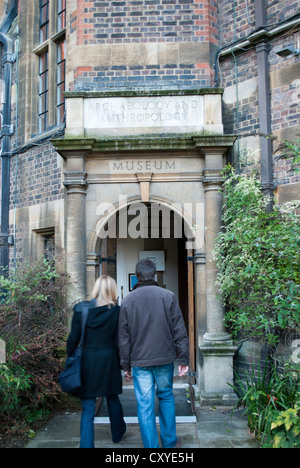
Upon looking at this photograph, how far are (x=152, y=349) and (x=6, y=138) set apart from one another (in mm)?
6360

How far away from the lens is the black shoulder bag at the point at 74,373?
12.1 feet

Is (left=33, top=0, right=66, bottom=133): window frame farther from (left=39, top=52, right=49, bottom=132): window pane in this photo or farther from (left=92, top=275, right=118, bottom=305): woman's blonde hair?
(left=92, top=275, right=118, bottom=305): woman's blonde hair

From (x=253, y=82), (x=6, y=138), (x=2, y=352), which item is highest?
(x=253, y=82)

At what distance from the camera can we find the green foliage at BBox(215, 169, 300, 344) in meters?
4.52

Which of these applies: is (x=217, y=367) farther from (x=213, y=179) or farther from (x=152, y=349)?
(x=213, y=179)

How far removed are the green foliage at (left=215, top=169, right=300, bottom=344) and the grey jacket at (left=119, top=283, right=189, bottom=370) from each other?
1022 millimetres

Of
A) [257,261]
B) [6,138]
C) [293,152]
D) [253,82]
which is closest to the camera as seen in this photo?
[293,152]

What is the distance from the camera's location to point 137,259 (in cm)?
920

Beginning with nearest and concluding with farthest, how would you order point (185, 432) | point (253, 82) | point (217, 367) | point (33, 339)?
point (185, 432)
point (33, 339)
point (217, 367)
point (253, 82)

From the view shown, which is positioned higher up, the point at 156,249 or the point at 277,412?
the point at 156,249

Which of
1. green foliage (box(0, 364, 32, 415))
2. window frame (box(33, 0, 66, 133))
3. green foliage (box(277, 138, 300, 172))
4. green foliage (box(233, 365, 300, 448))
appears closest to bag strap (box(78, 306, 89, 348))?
green foliage (box(0, 364, 32, 415))

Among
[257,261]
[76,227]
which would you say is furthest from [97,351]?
[76,227]

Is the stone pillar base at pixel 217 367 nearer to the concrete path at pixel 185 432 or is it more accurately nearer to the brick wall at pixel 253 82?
the concrete path at pixel 185 432

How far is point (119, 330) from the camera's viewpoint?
3900mm
